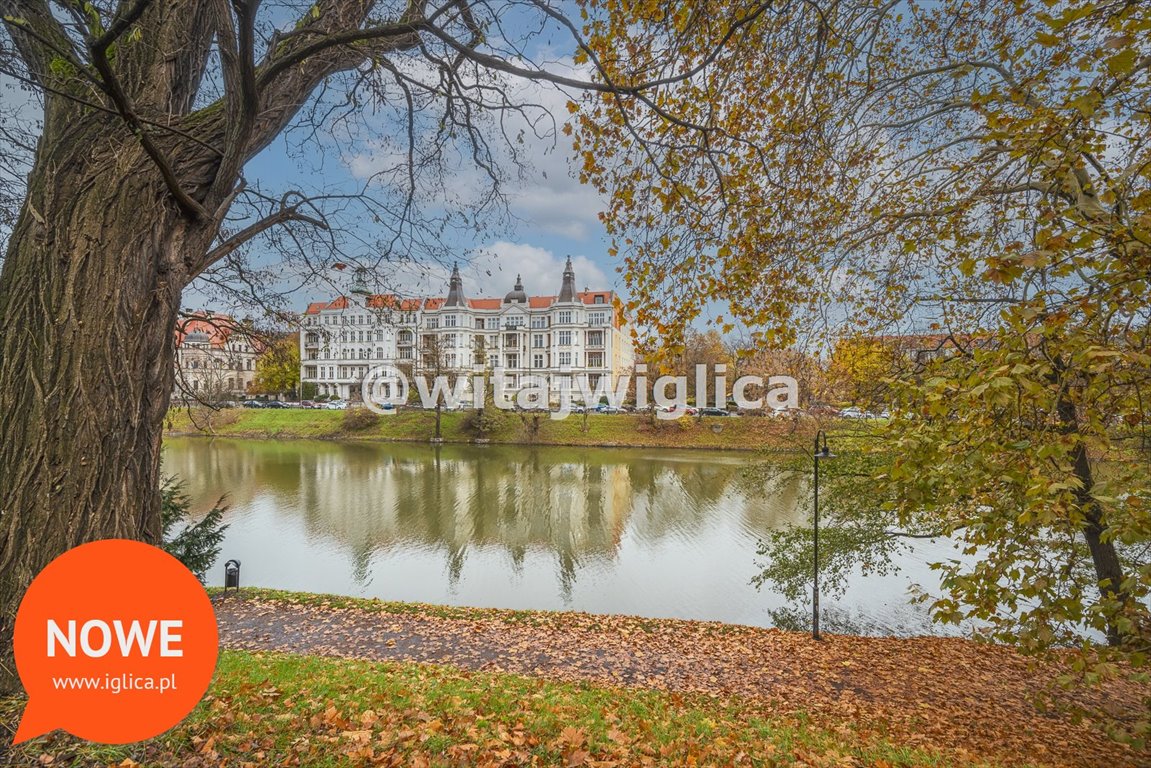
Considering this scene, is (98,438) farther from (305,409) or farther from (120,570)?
(305,409)

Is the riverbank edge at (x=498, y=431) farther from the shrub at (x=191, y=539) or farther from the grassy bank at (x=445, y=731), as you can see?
the grassy bank at (x=445, y=731)

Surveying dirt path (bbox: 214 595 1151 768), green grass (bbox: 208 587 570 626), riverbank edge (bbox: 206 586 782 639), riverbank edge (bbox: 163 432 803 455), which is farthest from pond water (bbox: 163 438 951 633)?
riverbank edge (bbox: 163 432 803 455)

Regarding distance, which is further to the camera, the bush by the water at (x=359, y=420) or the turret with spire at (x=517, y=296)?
the turret with spire at (x=517, y=296)

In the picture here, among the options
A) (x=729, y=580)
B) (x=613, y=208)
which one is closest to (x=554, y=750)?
(x=613, y=208)

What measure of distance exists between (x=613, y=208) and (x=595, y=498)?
16.5 meters

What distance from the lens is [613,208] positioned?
12.3 ft

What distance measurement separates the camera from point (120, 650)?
1747mm

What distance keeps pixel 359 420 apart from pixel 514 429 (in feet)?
40.4

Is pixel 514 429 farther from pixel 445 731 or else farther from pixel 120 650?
pixel 120 650

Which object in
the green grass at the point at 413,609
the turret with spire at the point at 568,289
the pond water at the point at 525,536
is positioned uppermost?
the turret with spire at the point at 568,289

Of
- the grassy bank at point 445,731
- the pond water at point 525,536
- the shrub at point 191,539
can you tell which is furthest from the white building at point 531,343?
the grassy bank at point 445,731

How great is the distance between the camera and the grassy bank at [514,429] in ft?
115

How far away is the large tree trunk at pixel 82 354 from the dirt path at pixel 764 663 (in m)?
5.05

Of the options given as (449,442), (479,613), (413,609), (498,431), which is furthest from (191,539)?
(498,431)
